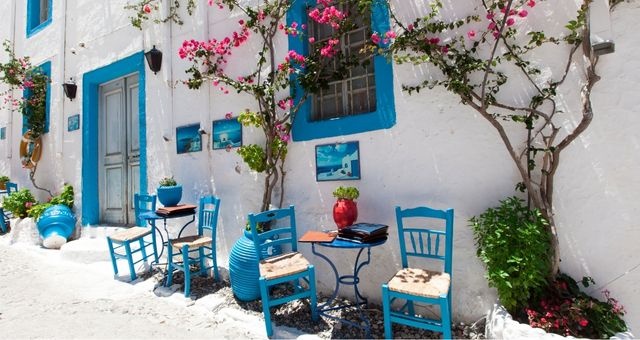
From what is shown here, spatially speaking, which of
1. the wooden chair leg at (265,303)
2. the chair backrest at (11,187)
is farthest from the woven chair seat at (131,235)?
the chair backrest at (11,187)

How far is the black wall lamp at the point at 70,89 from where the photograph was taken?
6.22 meters

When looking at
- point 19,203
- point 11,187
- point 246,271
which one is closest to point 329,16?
point 246,271

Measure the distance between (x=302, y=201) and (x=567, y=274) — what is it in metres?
2.38

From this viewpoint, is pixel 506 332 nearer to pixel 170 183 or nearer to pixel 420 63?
pixel 420 63

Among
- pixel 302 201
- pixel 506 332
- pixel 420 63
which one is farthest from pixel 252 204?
pixel 506 332

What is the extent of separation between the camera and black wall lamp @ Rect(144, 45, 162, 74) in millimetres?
5008

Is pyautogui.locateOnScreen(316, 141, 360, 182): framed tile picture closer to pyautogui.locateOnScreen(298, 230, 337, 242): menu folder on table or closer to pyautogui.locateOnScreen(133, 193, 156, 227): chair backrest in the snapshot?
pyautogui.locateOnScreen(298, 230, 337, 242): menu folder on table

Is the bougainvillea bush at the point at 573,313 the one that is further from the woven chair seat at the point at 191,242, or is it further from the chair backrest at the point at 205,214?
the chair backrest at the point at 205,214

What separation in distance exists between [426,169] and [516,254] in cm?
101

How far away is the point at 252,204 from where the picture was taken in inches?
165

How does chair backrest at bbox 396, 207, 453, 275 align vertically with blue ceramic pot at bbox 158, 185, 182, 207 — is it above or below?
below

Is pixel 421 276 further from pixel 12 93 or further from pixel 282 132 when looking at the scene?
pixel 12 93

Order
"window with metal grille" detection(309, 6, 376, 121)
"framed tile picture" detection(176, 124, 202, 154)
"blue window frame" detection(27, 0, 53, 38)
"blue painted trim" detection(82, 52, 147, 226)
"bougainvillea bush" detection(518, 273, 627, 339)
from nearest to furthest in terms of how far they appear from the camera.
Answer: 1. "bougainvillea bush" detection(518, 273, 627, 339)
2. "window with metal grille" detection(309, 6, 376, 121)
3. "framed tile picture" detection(176, 124, 202, 154)
4. "blue painted trim" detection(82, 52, 147, 226)
5. "blue window frame" detection(27, 0, 53, 38)

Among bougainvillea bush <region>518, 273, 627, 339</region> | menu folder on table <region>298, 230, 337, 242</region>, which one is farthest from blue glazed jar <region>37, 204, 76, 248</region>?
bougainvillea bush <region>518, 273, 627, 339</region>
